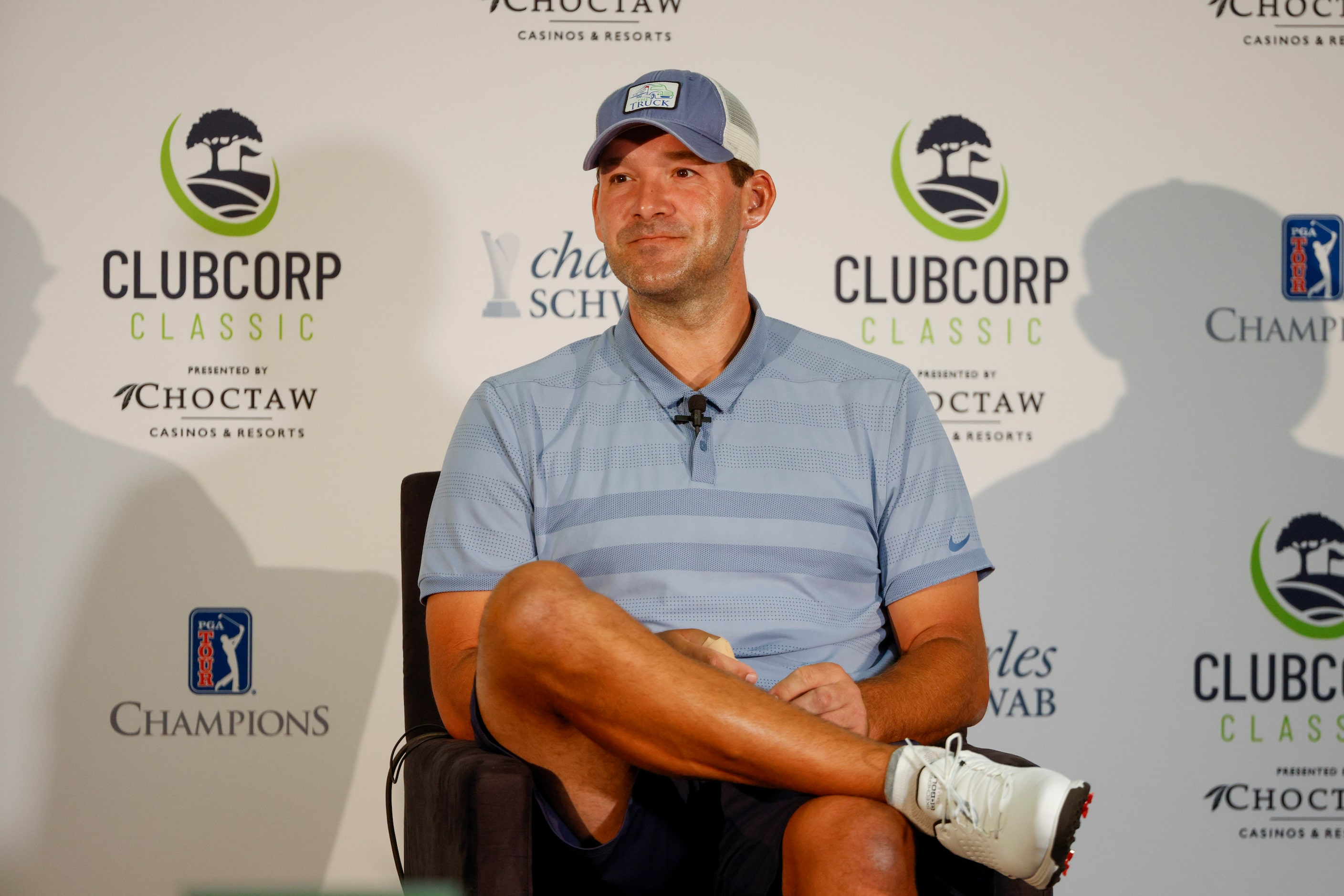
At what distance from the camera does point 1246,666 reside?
103 inches

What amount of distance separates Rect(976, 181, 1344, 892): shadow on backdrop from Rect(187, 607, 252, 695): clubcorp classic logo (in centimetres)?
176

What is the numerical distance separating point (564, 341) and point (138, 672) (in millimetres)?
1255

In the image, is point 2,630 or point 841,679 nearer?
point 841,679

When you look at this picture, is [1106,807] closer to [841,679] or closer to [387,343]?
[841,679]

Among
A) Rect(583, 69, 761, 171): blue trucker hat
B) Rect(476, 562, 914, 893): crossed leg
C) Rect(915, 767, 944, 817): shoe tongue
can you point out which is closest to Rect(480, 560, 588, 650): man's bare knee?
Rect(476, 562, 914, 893): crossed leg

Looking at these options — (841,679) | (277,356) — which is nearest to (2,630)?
(277,356)

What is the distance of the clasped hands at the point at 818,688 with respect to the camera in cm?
132

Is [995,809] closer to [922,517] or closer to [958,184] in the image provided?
[922,517]

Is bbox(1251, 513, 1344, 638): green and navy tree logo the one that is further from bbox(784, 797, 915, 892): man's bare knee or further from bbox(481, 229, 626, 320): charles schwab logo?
bbox(784, 797, 915, 892): man's bare knee

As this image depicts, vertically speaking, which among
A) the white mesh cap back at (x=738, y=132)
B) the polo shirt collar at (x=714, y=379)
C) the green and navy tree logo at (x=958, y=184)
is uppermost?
the green and navy tree logo at (x=958, y=184)

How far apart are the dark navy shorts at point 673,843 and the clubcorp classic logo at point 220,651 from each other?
139 centimetres

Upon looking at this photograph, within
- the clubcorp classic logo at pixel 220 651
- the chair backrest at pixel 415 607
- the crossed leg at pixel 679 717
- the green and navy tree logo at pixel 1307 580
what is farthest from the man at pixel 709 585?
the green and navy tree logo at pixel 1307 580

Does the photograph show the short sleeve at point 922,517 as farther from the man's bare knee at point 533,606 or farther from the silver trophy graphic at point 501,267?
the silver trophy graphic at point 501,267

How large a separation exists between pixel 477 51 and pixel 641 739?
1956 millimetres
